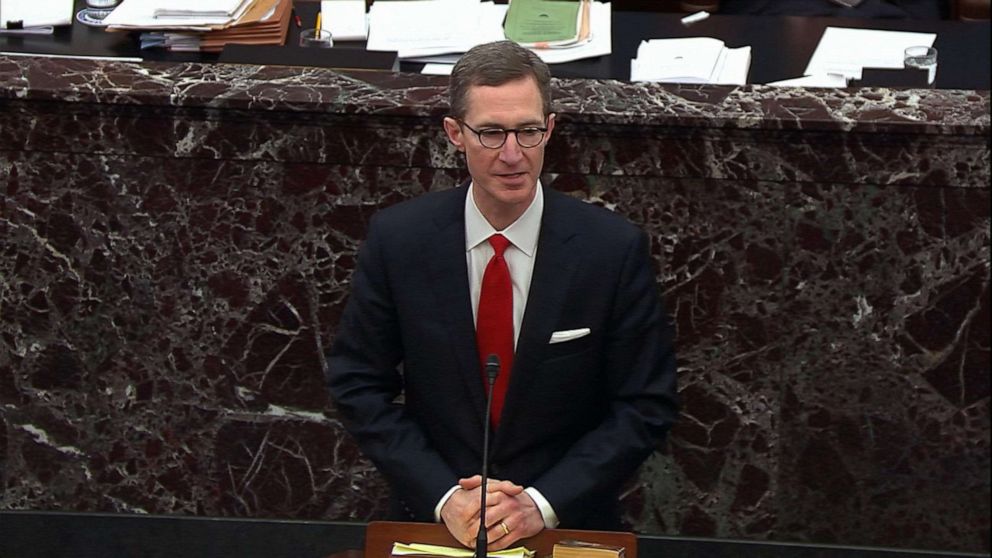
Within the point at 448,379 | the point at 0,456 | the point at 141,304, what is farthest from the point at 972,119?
the point at 0,456

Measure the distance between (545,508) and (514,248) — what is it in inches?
19.2

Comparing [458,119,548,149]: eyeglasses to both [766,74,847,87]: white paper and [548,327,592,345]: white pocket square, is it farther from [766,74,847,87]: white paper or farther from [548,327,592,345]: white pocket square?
[766,74,847,87]: white paper

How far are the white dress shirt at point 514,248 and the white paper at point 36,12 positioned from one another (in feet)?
7.21

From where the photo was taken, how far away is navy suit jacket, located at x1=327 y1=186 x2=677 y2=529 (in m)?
2.87

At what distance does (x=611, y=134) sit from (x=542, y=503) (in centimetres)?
103

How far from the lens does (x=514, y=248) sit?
2928 millimetres

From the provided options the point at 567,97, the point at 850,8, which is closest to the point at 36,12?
the point at 567,97

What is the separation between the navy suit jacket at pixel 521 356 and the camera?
9.41 feet

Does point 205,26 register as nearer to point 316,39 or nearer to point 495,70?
point 316,39

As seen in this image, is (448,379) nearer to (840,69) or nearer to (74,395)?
(74,395)

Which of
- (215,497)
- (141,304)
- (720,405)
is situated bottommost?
(215,497)

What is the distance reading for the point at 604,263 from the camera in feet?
9.46

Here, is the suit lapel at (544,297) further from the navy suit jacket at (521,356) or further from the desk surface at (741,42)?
the desk surface at (741,42)

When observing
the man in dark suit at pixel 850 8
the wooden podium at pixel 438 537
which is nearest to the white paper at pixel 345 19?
the man in dark suit at pixel 850 8
